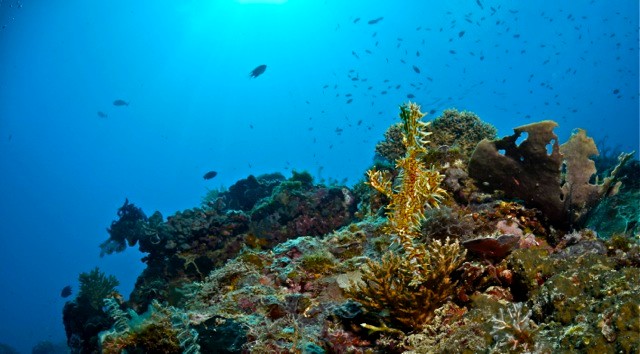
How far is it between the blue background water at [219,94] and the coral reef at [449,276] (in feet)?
316

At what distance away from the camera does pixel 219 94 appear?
185750 mm

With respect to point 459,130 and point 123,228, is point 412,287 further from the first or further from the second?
point 123,228

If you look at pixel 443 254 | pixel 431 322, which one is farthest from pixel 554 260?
pixel 431 322

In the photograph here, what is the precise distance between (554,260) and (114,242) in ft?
57.0

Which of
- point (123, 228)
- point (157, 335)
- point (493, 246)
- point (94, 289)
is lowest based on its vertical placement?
point (157, 335)

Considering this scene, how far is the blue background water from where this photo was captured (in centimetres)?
11656

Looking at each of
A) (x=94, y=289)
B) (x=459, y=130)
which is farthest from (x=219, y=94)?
(x=459, y=130)

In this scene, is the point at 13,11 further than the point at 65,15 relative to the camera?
No

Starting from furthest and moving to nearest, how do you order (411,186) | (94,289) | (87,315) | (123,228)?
(123,228)
(94,289)
(87,315)
(411,186)

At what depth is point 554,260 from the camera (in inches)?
140

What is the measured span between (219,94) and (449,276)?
19515 cm

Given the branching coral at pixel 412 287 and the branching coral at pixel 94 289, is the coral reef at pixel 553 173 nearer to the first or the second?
the branching coral at pixel 412 287

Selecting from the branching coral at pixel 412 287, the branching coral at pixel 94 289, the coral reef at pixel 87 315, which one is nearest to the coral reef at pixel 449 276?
the branching coral at pixel 412 287

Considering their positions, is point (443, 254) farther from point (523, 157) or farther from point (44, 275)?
point (44, 275)
